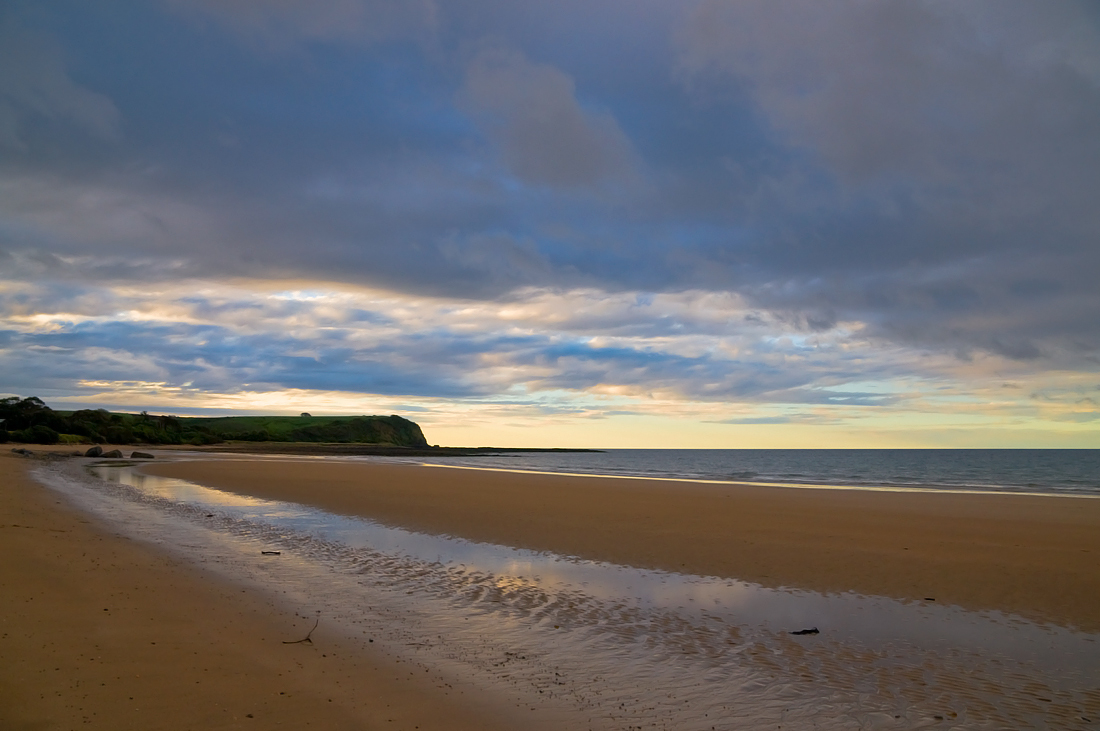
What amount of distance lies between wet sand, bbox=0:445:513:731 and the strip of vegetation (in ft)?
231

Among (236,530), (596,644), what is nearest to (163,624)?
(596,644)

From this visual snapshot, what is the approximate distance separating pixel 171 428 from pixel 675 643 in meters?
111

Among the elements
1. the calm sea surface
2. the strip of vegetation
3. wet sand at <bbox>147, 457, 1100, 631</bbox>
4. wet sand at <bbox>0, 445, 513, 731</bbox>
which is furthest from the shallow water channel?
the strip of vegetation

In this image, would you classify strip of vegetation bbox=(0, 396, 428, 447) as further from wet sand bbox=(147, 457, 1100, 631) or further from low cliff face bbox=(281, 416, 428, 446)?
wet sand bbox=(147, 457, 1100, 631)

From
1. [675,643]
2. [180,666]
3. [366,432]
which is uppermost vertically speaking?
[366,432]

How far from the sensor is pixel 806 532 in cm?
1677

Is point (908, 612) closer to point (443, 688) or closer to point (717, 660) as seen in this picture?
point (717, 660)

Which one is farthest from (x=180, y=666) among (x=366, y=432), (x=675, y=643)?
(x=366, y=432)

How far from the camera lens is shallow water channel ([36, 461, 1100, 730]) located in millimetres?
6016

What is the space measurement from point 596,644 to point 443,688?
2357 millimetres

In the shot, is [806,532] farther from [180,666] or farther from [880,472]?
[880,472]

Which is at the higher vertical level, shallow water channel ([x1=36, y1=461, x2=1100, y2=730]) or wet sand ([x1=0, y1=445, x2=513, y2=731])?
wet sand ([x1=0, y1=445, x2=513, y2=731])

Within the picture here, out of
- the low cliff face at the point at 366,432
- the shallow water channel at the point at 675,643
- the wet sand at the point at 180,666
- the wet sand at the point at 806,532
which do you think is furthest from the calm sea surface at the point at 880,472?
the low cliff face at the point at 366,432

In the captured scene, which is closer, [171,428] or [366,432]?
[171,428]
